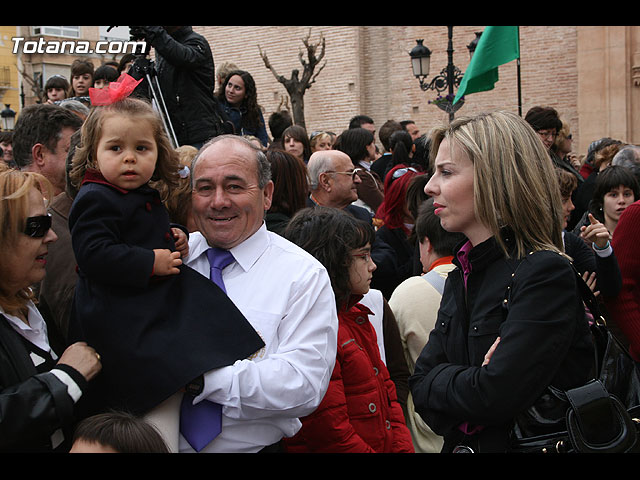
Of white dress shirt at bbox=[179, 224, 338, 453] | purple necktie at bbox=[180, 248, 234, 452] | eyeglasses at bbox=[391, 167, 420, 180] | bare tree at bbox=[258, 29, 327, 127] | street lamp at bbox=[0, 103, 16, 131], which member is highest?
bare tree at bbox=[258, 29, 327, 127]

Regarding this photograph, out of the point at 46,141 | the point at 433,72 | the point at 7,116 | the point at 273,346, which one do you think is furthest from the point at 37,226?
the point at 7,116

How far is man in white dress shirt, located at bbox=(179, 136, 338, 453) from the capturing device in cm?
266

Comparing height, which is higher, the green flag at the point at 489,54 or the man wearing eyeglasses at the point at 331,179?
the green flag at the point at 489,54

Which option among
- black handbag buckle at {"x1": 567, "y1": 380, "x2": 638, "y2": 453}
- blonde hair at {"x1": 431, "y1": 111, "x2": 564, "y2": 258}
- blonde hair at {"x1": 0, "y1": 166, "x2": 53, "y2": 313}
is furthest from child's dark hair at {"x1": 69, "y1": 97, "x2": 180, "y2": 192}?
black handbag buckle at {"x1": 567, "y1": 380, "x2": 638, "y2": 453}

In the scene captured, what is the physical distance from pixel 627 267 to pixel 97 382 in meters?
3.53

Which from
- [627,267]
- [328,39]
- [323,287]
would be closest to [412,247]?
[627,267]

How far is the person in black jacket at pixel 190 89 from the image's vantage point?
6.41 m

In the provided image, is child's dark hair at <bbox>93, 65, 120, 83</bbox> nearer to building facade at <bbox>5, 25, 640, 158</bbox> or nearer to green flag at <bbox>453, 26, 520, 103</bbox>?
green flag at <bbox>453, 26, 520, 103</bbox>

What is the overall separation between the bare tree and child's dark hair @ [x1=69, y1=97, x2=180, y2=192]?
20.7 meters

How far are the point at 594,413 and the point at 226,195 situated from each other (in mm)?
1628

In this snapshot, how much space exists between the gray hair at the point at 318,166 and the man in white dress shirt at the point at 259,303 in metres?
2.50

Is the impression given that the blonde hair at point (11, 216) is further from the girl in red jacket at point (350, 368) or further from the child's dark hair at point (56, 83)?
the child's dark hair at point (56, 83)

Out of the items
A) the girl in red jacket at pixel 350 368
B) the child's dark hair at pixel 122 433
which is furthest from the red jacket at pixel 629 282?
the child's dark hair at pixel 122 433
